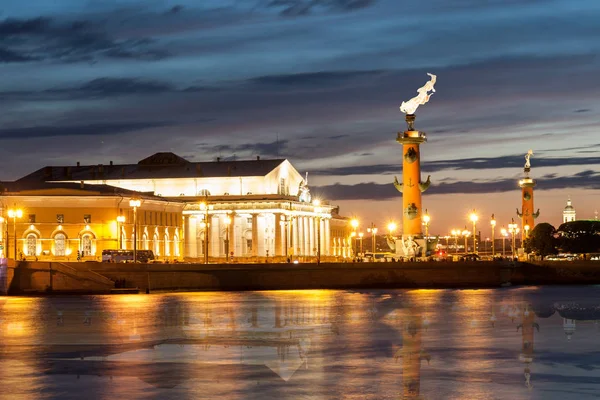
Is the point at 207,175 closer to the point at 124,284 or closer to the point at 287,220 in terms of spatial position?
the point at 287,220

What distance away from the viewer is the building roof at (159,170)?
157 metres

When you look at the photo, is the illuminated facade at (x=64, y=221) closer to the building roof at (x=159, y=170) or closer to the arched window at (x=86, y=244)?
the arched window at (x=86, y=244)

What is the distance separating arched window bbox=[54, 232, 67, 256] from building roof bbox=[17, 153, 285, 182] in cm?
3350

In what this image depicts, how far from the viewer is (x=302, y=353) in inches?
1346

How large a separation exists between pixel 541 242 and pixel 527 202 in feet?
42.8

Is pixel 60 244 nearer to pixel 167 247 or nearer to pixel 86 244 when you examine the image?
pixel 86 244

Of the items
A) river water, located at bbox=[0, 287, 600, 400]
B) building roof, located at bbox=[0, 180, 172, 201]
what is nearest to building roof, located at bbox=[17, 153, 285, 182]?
building roof, located at bbox=[0, 180, 172, 201]

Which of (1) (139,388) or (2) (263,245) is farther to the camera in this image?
(2) (263,245)

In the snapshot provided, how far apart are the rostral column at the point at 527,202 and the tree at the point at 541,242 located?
18.9 ft

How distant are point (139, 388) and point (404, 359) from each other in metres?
8.59

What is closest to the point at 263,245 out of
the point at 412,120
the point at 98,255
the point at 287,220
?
the point at 287,220

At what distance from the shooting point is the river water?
26.5 metres

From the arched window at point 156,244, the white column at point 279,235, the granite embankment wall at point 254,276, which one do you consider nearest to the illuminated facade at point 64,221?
the arched window at point 156,244

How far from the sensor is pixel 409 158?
334 feet
